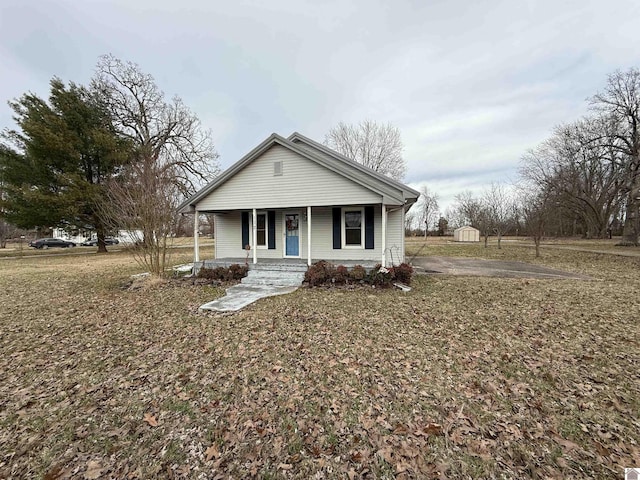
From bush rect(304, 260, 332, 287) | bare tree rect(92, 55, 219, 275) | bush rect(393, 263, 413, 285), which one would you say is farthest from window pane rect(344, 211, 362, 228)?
bare tree rect(92, 55, 219, 275)

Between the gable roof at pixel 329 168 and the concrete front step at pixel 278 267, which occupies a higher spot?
the gable roof at pixel 329 168

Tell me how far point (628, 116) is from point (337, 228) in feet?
93.4

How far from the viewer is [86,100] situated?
2261cm

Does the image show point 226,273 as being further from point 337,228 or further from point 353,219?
point 353,219

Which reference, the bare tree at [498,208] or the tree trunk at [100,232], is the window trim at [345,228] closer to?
the bare tree at [498,208]

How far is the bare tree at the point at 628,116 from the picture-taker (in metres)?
21.3

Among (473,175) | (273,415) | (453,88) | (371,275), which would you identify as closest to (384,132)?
(453,88)

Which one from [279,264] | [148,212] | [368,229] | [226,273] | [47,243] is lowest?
[226,273]

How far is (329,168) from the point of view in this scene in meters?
9.76

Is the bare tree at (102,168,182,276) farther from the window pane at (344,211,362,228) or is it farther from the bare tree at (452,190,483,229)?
the bare tree at (452,190,483,229)

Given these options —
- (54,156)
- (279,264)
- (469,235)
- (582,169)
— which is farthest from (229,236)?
(582,169)

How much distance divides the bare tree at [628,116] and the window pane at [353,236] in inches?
942

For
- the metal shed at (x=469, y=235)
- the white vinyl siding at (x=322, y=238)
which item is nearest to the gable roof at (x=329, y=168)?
the white vinyl siding at (x=322, y=238)

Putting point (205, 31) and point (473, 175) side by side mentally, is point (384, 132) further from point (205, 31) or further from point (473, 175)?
point (205, 31)
